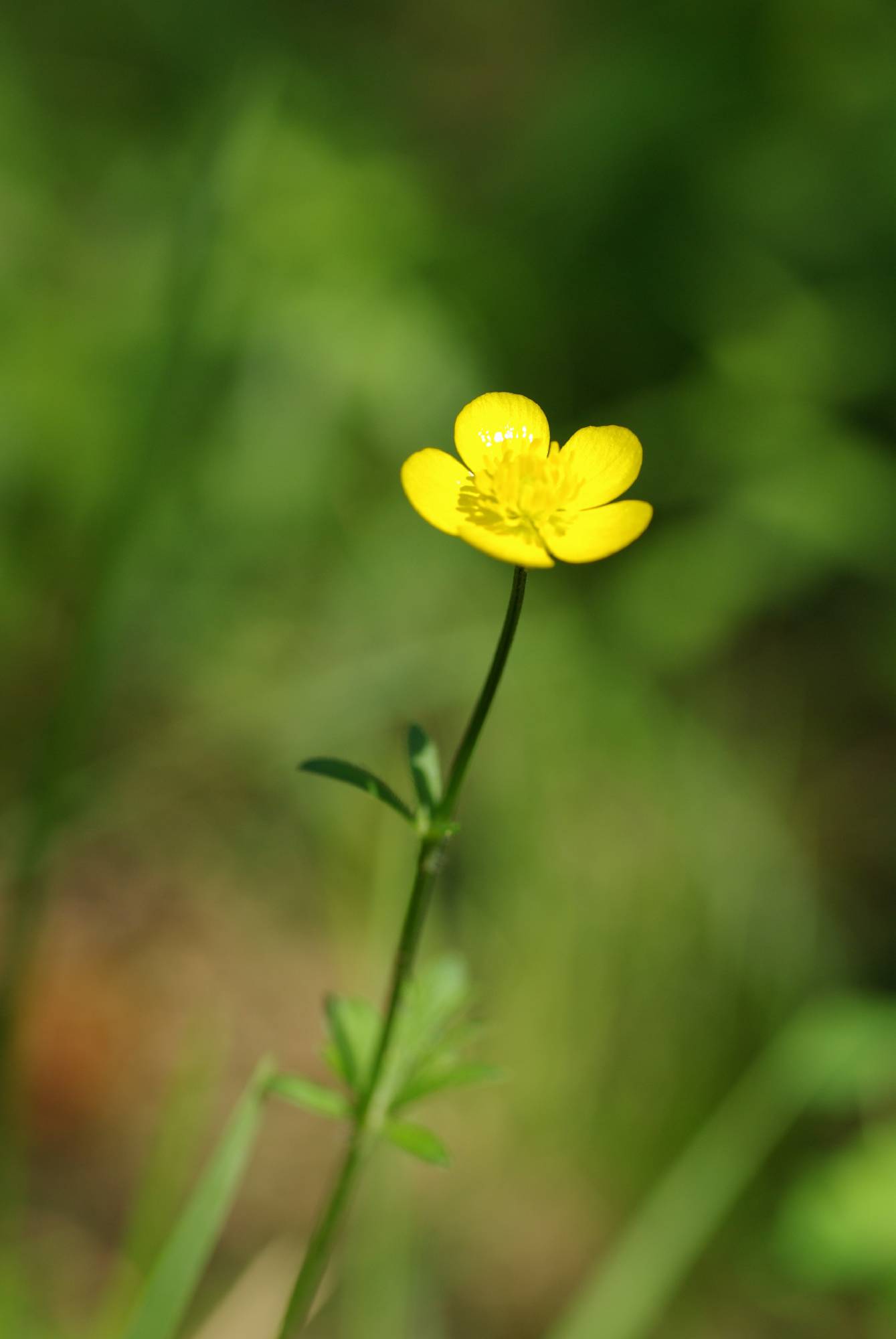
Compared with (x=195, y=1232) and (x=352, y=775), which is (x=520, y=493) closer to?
(x=352, y=775)

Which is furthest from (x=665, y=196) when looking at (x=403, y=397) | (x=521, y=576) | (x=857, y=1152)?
(x=521, y=576)

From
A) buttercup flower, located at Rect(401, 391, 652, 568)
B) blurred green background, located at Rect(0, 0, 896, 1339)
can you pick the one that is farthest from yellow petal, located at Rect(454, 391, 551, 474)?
blurred green background, located at Rect(0, 0, 896, 1339)

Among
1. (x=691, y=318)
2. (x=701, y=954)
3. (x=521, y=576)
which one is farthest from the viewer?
(x=691, y=318)

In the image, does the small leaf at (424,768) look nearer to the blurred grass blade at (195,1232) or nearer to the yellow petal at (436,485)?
the yellow petal at (436,485)

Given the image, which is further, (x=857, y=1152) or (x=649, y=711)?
(x=649, y=711)

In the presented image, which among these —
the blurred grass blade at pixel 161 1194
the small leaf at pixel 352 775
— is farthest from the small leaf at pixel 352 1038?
the blurred grass blade at pixel 161 1194

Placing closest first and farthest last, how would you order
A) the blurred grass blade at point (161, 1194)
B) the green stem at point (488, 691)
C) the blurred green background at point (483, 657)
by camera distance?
the green stem at point (488, 691) → the blurred grass blade at point (161, 1194) → the blurred green background at point (483, 657)

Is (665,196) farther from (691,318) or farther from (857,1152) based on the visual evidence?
(857,1152)
